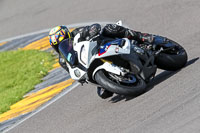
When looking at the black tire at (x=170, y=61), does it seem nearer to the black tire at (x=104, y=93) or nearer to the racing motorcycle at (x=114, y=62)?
the racing motorcycle at (x=114, y=62)

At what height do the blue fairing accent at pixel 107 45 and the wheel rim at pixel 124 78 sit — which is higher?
the blue fairing accent at pixel 107 45

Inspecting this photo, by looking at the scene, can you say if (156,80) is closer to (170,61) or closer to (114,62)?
(170,61)

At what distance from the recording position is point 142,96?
6699 millimetres

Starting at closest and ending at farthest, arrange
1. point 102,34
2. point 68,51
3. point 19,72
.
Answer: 1. point 68,51
2. point 102,34
3. point 19,72

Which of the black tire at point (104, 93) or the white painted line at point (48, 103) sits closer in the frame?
the black tire at point (104, 93)

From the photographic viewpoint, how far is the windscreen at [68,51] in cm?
679

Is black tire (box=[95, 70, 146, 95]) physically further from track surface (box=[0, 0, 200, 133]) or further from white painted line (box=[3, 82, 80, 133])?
white painted line (box=[3, 82, 80, 133])

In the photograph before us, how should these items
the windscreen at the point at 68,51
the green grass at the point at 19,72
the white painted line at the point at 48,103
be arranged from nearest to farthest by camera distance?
the windscreen at the point at 68,51
the white painted line at the point at 48,103
the green grass at the point at 19,72

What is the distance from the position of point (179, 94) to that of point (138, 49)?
128 centimetres

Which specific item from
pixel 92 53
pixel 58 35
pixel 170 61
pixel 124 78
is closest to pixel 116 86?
pixel 124 78

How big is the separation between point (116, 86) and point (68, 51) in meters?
1.03

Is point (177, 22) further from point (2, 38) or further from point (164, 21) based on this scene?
point (2, 38)

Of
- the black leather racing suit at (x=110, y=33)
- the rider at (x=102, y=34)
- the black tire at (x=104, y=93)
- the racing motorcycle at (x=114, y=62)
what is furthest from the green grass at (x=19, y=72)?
the racing motorcycle at (x=114, y=62)

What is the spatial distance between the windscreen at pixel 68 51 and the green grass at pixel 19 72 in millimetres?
2801
